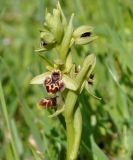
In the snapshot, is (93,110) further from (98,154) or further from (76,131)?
(76,131)

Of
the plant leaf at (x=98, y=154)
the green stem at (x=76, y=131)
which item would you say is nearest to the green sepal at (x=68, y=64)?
the green stem at (x=76, y=131)

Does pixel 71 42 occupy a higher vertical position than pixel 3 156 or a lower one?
higher

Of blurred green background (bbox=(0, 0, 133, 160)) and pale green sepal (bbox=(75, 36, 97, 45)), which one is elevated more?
pale green sepal (bbox=(75, 36, 97, 45))

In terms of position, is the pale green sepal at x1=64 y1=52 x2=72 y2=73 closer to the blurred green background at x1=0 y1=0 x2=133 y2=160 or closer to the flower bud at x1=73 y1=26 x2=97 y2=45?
the flower bud at x1=73 y1=26 x2=97 y2=45

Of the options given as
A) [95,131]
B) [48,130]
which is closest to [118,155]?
[95,131]

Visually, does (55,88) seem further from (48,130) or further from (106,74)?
(106,74)

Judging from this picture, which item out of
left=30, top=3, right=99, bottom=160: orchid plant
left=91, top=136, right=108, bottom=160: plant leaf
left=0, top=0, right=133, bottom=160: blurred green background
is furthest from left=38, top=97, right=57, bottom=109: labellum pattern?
left=91, top=136, right=108, bottom=160: plant leaf

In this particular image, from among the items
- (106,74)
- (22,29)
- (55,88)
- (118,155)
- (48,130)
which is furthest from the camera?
(22,29)

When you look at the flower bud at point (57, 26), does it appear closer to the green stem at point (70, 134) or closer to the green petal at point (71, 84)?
the green petal at point (71, 84)
